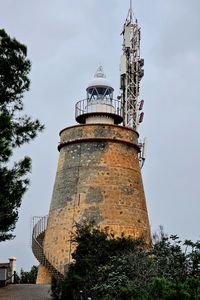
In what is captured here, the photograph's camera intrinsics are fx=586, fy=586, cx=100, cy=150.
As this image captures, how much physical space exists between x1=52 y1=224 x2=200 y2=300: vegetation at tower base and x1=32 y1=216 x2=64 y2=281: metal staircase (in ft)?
13.7

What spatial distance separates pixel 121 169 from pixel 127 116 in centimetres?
567

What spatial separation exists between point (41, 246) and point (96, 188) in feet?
12.7

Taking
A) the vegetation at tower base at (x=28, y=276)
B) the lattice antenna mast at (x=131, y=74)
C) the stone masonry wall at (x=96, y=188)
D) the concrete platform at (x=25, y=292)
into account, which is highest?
the lattice antenna mast at (x=131, y=74)

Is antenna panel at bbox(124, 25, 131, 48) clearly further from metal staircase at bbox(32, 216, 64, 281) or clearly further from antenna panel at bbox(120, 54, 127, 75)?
metal staircase at bbox(32, 216, 64, 281)

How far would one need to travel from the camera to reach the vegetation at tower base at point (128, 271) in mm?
14633

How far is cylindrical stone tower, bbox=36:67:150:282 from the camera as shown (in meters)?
25.8

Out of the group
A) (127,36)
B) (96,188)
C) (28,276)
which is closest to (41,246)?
(96,188)

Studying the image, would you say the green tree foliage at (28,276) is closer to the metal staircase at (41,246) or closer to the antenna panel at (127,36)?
the metal staircase at (41,246)

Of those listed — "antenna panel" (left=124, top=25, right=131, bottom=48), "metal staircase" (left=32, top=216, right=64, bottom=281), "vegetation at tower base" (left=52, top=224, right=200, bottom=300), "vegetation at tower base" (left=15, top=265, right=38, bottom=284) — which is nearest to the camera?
"vegetation at tower base" (left=52, top=224, right=200, bottom=300)

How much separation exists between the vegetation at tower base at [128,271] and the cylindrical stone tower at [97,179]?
13.4 feet

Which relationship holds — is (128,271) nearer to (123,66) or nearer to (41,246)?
(41,246)

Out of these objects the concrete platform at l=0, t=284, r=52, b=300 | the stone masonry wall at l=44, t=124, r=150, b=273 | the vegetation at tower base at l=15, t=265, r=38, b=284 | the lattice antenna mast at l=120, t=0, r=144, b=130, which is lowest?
the concrete platform at l=0, t=284, r=52, b=300

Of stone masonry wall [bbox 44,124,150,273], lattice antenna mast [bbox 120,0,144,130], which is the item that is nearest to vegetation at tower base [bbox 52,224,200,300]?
stone masonry wall [bbox 44,124,150,273]

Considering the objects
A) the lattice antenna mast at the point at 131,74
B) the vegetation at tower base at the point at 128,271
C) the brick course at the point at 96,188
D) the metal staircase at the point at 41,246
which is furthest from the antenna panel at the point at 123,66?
the vegetation at tower base at the point at 128,271
